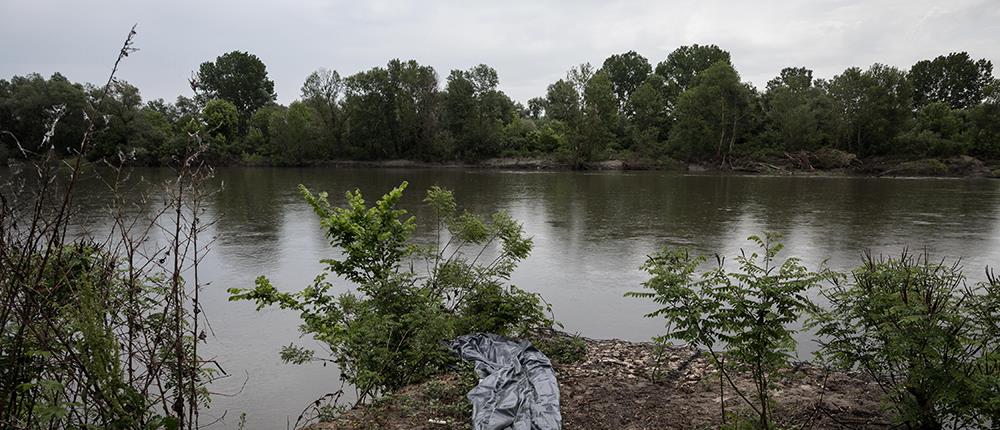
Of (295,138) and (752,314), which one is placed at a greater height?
(295,138)

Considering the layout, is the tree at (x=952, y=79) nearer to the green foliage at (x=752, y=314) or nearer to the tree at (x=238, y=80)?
the green foliage at (x=752, y=314)

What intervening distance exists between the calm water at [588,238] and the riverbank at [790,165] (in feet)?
45.7

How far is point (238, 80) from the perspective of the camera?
255 ft

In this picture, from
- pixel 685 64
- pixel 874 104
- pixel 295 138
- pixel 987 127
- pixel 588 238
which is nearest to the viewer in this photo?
pixel 588 238

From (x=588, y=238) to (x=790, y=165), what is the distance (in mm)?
39784

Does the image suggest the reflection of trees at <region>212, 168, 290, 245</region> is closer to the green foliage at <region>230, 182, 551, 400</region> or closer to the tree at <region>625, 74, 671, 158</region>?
the green foliage at <region>230, 182, 551, 400</region>

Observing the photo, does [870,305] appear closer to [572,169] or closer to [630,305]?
[630,305]

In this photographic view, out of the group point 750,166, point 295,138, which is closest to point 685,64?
point 750,166

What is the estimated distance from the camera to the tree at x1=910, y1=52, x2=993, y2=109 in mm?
58969

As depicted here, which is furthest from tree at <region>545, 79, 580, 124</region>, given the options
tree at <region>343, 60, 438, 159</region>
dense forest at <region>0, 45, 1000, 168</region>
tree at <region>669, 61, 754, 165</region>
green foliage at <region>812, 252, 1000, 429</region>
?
green foliage at <region>812, 252, 1000, 429</region>

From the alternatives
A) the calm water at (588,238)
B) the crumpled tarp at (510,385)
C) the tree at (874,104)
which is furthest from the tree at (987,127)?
the crumpled tarp at (510,385)

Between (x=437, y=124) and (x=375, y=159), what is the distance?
7327mm

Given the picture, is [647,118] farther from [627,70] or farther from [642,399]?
[642,399]

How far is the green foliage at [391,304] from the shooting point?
5707 millimetres
